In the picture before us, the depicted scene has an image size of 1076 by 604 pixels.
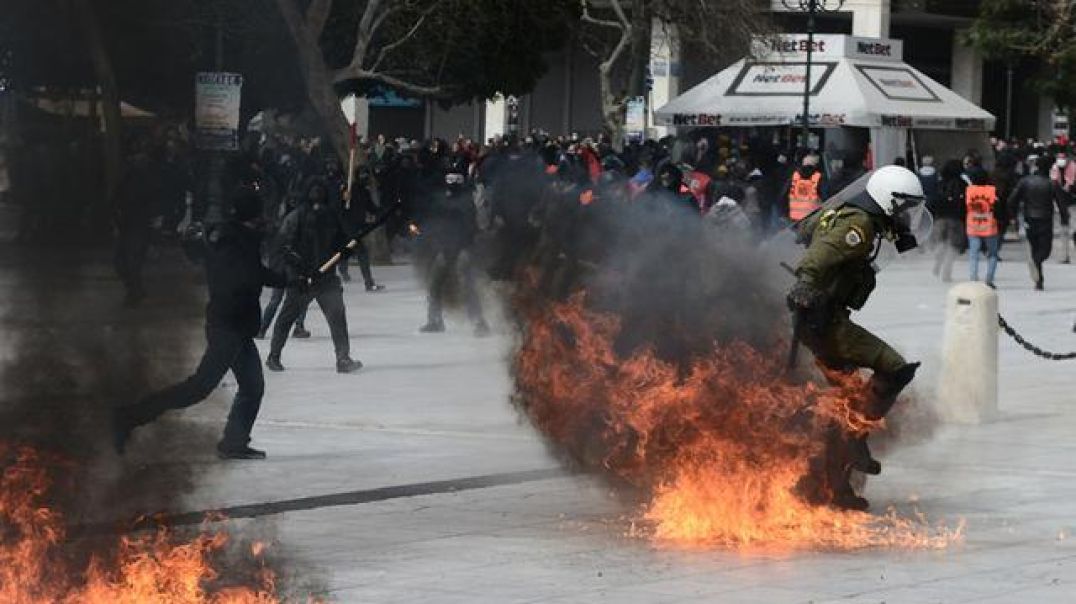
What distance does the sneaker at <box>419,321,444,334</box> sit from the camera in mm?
21359

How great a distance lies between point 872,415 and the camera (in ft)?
35.6

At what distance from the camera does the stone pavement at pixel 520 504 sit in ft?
30.2

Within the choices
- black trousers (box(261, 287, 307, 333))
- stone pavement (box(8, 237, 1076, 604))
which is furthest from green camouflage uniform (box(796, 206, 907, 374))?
black trousers (box(261, 287, 307, 333))

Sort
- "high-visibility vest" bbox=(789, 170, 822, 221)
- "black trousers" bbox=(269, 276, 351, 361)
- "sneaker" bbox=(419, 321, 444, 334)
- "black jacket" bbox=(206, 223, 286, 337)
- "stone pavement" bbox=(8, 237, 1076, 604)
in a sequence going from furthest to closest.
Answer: "high-visibility vest" bbox=(789, 170, 822, 221)
"sneaker" bbox=(419, 321, 444, 334)
"black trousers" bbox=(269, 276, 351, 361)
"black jacket" bbox=(206, 223, 286, 337)
"stone pavement" bbox=(8, 237, 1076, 604)

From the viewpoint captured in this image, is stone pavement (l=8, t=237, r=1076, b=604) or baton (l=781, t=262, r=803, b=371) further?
baton (l=781, t=262, r=803, b=371)

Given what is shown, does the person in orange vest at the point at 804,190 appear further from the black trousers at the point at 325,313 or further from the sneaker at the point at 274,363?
the sneaker at the point at 274,363

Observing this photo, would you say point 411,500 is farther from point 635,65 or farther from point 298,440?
point 635,65

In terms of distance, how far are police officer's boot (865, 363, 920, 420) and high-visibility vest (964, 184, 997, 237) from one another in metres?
17.7

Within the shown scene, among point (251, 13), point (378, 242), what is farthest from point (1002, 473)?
point (378, 242)

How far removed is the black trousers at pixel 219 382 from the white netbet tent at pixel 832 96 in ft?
85.9

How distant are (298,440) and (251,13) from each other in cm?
452

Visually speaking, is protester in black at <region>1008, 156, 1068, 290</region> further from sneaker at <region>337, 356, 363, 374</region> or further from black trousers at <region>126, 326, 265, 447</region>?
black trousers at <region>126, 326, 265, 447</region>

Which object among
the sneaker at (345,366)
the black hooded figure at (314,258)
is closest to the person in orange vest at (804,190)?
the black hooded figure at (314,258)

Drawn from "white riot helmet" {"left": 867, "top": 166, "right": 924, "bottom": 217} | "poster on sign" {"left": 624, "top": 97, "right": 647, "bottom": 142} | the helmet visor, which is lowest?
the helmet visor
